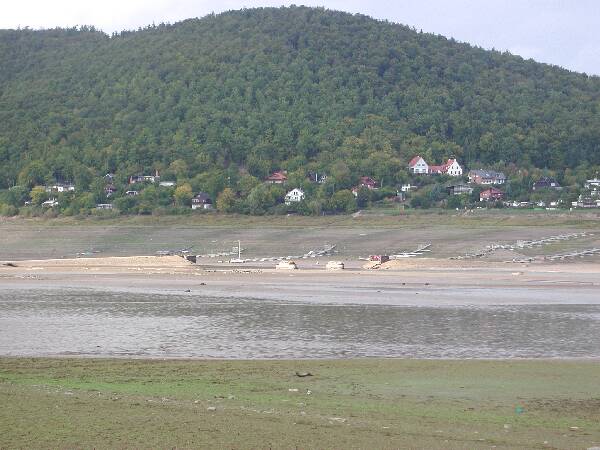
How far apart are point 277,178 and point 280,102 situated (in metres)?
22.9

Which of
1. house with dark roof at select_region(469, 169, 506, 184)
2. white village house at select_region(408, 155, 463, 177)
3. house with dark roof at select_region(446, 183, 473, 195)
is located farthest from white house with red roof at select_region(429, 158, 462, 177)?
house with dark roof at select_region(446, 183, 473, 195)

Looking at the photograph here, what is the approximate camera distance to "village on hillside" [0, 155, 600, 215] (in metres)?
92.0

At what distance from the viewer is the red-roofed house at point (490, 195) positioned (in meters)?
94.2

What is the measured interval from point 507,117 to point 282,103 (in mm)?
26944

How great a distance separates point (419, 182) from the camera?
103 meters

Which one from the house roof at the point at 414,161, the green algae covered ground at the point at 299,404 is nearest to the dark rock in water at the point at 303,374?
the green algae covered ground at the point at 299,404

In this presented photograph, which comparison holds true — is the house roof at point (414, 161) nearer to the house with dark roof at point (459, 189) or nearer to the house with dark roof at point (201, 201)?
the house with dark roof at point (459, 189)

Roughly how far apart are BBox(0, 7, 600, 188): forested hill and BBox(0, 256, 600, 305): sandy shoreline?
47120 millimetres

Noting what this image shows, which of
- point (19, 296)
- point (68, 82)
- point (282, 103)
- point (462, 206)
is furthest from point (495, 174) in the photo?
point (19, 296)

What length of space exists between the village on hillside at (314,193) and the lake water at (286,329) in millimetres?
56769

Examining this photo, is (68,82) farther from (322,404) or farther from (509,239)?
(322,404)

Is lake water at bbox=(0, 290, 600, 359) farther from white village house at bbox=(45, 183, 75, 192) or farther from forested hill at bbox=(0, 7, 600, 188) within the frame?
forested hill at bbox=(0, 7, 600, 188)

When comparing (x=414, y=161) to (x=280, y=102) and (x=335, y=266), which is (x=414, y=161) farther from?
(x=335, y=266)

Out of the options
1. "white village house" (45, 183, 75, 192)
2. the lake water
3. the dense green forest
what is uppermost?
the dense green forest
